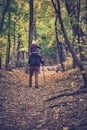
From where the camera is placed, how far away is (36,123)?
9883 mm

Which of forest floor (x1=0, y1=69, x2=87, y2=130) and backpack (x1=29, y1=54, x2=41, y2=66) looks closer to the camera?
forest floor (x1=0, y1=69, x2=87, y2=130)

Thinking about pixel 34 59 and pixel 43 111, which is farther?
pixel 34 59

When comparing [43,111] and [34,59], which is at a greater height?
[34,59]

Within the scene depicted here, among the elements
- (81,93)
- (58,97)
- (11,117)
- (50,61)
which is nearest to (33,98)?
(58,97)

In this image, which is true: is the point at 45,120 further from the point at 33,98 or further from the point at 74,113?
the point at 33,98

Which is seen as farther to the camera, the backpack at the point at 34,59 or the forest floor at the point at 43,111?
the backpack at the point at 34,59

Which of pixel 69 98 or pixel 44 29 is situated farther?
pixel 44 29

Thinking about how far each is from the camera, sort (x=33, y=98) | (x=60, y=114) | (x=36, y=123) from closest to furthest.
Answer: (x=36, y=123)
(x=60, y=114)
(x=33, y=98)

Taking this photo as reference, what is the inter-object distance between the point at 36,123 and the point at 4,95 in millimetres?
5633

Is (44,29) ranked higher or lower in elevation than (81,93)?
higher

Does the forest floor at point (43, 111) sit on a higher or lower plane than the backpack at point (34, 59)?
lower

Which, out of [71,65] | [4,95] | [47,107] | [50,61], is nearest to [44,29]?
[71,65]

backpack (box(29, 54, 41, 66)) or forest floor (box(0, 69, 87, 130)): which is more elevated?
backpack (box(29, 54, 41, 66))

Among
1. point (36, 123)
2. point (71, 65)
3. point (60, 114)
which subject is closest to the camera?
point (36, 123)
